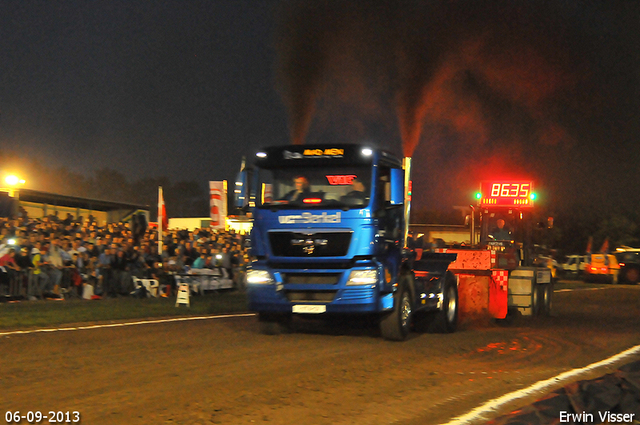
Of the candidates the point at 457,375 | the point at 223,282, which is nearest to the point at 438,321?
the point at 457,375

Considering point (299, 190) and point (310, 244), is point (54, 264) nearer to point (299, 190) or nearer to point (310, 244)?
point (299, 190)

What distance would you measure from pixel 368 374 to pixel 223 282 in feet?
50.5

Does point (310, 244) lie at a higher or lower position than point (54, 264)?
higher

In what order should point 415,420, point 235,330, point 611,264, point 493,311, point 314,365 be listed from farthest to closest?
point 611,264 < point 493,311 < point 235,330 < point 314,365 < point 415,420

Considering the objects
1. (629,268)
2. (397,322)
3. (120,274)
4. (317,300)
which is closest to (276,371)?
(317,300)

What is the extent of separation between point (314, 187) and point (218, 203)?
10.7 metres

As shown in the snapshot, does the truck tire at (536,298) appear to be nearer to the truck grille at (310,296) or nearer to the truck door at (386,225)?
the truck door at (386,225)

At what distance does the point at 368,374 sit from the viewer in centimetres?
891

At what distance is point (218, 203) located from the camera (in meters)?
22.2

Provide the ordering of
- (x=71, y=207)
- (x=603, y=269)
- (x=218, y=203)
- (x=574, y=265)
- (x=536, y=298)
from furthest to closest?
(x=574, y=265) < (x=603, y=269) < (x=71, y=207) < (x=218, y=203) < (x=536, y=298)

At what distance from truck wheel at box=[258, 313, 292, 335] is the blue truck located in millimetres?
661

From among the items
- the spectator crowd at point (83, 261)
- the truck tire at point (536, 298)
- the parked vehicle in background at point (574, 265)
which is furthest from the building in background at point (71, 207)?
the parked vehicle in background at point (574, 265)

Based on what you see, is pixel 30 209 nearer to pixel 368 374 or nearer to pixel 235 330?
pixel 235 330

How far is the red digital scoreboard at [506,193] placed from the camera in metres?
19.5
